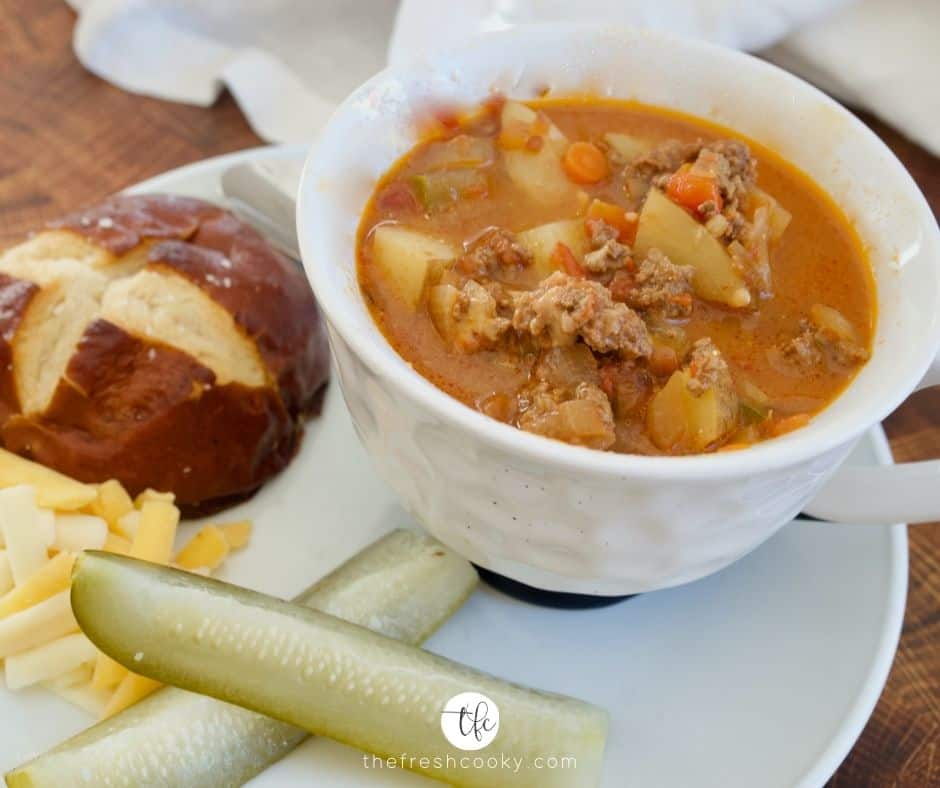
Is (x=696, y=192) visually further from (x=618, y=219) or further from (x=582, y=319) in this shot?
(x=582, y=319)

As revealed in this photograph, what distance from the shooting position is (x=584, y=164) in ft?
7.38

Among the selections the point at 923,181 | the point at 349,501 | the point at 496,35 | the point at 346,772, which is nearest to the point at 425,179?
the point at 496,35

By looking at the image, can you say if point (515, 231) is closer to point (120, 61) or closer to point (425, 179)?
point (425, 179)

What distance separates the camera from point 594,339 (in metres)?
1.80

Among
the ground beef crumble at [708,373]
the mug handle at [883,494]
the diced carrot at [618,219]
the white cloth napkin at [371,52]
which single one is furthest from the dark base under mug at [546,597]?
the white cloth napkin at [371,52]

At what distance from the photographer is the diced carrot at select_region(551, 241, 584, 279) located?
203 cm

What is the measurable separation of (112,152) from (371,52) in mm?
1112

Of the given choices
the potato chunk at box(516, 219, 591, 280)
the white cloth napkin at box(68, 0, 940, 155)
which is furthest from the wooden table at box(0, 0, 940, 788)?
the potato chunk at box(516, 219, 591, 280)

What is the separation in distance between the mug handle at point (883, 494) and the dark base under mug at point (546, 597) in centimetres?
44

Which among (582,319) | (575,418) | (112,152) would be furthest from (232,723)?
(112,152)

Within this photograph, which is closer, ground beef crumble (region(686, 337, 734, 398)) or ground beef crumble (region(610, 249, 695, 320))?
ground beef crumble (region(686, 337, 734, 398))

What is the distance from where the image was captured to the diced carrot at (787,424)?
181 cm

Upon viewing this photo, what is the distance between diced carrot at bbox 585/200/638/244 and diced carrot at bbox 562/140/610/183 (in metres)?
0.12

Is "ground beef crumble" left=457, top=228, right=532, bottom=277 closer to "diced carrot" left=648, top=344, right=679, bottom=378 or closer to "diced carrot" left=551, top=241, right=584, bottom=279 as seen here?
"diced carrot" left=551, top=241, right=584, bottom=279
